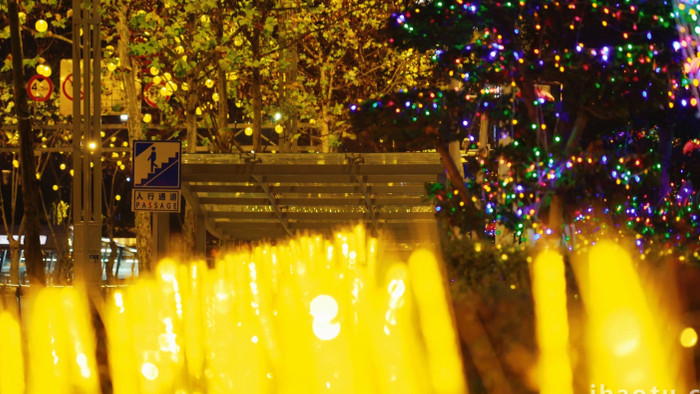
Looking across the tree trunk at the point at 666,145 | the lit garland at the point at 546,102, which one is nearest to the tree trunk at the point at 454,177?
the lit garland at the point at 546,102

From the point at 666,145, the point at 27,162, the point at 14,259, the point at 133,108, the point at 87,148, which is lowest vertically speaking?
the point at 14,259

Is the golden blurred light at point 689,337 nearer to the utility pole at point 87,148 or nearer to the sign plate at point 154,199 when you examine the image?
the sign plate at point 154,199

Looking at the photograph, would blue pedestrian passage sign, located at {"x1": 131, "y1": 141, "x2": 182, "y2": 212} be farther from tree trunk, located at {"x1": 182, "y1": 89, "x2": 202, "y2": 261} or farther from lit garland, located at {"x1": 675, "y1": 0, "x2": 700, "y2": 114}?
lit garland, located at {"x1": 675, "y1": 0, "x2": 700, "y2": 114}

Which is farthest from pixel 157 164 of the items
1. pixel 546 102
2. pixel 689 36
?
pixel 689 36

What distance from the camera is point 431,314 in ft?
35.5

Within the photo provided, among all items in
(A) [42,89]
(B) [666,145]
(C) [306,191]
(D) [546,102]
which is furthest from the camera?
(A) [42,89]

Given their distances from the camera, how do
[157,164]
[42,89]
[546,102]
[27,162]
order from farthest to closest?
[42,89], [27,162], [157,164], [546,102]

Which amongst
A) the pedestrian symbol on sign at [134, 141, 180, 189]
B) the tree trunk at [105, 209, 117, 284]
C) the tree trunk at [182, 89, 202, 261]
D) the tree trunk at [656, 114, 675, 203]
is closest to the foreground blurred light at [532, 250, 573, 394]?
the tree trunk at [656, 114, 675, 203]

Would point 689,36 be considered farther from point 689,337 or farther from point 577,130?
point 689,337

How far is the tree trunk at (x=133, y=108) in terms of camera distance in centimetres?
2692

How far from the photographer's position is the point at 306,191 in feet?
89.9

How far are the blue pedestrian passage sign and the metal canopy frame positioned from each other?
17.4ft

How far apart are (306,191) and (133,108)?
13.2 feet

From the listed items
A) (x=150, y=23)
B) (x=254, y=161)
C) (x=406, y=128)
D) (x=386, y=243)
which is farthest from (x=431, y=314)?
(x=386, y=243)
